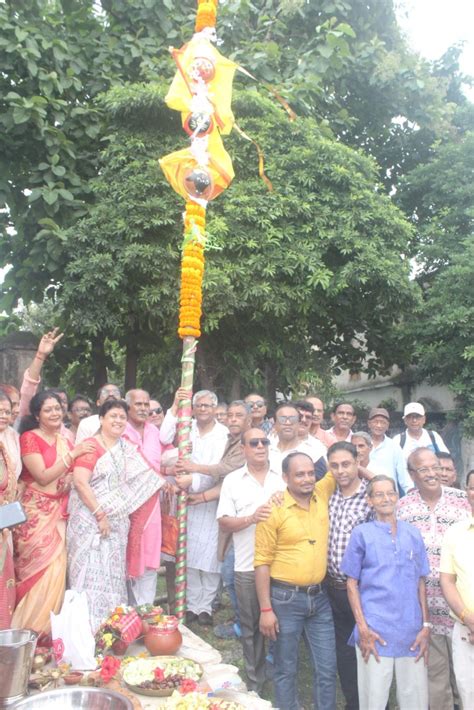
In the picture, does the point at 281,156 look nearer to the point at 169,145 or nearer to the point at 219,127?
the point at 169,145

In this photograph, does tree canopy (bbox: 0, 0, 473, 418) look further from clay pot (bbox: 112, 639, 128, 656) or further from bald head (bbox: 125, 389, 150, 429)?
clay pot (bbox: 112, 639, 128, 656)

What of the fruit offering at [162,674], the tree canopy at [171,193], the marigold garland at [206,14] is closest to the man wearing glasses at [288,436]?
the fruit offering at [162,674]

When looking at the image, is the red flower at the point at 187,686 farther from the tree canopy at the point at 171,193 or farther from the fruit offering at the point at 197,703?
the tree canopy at the point at 171,193

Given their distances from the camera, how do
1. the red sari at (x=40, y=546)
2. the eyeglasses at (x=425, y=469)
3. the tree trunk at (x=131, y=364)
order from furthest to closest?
1. the tree trunk at (x=131, y=364)
2. the red sari at (x=40, y=546)
3. the eyeglasses at (x=425, y=469)

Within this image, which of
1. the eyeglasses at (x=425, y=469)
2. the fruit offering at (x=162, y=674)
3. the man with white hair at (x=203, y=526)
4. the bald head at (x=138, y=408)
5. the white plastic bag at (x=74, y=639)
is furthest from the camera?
the man with white hair at (x=203, y=526)

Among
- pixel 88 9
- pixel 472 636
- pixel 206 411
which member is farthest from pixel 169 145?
pixel 472 636

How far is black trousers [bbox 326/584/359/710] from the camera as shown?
3619 millimetres

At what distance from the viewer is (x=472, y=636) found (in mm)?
3061

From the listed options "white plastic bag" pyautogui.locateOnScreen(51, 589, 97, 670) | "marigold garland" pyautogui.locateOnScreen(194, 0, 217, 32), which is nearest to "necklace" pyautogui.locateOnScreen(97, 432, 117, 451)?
"white plastic bag" pyautogui.locateOnScreen(51, 589, 97, 670)

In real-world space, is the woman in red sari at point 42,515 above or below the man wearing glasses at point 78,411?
below

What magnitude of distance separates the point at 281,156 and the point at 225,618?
18.3ft

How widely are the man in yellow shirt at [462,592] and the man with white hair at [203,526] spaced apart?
223 cm

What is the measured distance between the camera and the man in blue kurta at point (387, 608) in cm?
317

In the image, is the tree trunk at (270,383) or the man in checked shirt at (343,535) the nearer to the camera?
the man in checked shirt at (343,535)
